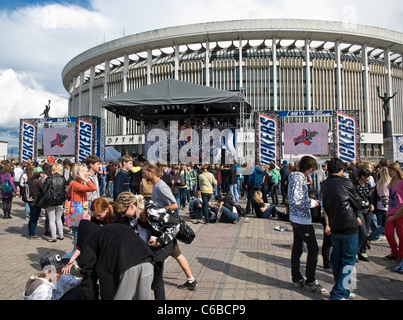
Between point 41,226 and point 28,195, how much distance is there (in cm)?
109

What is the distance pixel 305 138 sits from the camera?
1620 cm

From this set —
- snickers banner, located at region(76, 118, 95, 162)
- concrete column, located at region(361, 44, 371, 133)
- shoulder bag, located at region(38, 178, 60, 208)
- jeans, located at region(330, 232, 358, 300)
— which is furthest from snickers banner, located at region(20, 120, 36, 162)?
concrete column, located at region(361, 44, 371, 133)

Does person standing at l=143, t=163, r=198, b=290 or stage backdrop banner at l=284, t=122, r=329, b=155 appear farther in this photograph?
stage backdrop banner at l=284, t=122, r=329, b=155

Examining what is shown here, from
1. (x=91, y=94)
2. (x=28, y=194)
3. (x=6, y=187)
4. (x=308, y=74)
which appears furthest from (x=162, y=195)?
(x=91, y=94)

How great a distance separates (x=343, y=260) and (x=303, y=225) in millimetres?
664

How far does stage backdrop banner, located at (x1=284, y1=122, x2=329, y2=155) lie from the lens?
632 inches

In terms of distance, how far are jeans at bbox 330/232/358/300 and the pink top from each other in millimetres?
2103

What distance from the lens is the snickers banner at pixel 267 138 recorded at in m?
15.7

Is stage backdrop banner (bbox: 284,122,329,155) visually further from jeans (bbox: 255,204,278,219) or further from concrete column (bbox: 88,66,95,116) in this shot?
concrete column (bbox: 88,66,95,116)

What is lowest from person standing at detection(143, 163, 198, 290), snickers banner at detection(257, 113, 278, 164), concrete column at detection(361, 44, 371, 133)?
person standing at detection(143, 163, 198, 290)

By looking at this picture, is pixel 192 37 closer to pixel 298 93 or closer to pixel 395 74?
pixel 298 93

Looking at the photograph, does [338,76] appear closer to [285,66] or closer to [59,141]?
[285,66]
